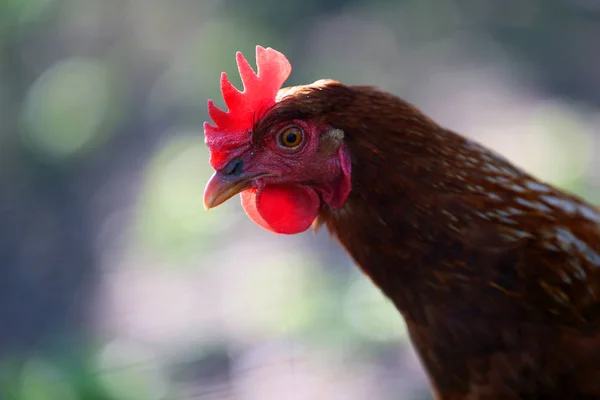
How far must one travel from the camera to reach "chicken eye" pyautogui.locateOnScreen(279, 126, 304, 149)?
1666 mm

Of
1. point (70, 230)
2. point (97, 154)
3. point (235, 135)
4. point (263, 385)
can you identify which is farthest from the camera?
point (97, 154)

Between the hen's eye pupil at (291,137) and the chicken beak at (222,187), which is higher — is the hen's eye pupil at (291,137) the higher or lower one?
the higher one

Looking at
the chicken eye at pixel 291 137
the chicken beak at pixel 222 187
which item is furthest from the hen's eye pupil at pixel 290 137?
the chicken beak at pixel 222 187

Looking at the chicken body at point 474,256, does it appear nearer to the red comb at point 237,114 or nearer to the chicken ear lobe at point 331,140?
the chicken ear lobe at point 331,140

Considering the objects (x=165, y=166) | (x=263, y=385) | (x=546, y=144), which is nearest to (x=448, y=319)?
(x=263, y=385)

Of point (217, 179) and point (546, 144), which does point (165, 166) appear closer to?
point (546, 144)

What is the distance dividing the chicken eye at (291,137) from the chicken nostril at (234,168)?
0.12 metres

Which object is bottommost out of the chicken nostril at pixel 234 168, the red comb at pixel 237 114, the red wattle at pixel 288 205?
the red wattle at pixel 288 205

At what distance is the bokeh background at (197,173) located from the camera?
3.52m

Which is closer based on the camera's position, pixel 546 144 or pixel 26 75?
pixel 546 144

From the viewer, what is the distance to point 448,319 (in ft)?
5.41

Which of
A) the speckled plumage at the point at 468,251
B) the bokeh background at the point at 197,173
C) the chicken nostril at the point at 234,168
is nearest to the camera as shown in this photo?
the speckled plumage at the point at 468,251

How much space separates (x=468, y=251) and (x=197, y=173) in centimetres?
365

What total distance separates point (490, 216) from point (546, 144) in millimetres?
3558
